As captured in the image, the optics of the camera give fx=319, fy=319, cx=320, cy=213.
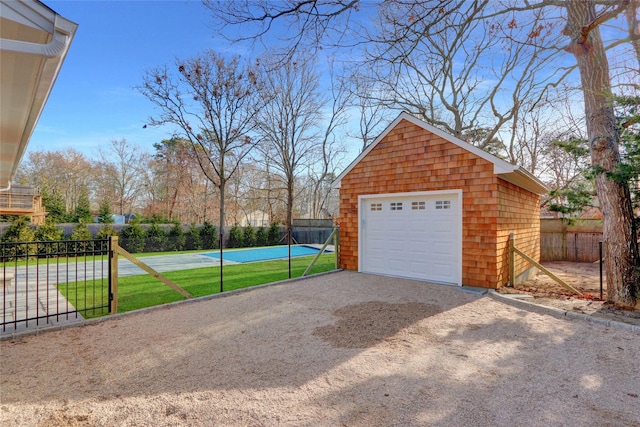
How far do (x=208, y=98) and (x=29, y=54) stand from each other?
1718 centimetres

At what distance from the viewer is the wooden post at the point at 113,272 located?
16.9 ft

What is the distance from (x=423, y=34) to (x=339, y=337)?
5.69 metres

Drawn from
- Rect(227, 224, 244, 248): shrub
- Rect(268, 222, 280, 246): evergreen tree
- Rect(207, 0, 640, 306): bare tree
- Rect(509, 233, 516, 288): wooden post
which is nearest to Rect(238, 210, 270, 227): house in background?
Rect(268, 222, 280, 246): evergreen tree

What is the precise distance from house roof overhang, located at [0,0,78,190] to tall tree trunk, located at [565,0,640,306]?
7.41 meters

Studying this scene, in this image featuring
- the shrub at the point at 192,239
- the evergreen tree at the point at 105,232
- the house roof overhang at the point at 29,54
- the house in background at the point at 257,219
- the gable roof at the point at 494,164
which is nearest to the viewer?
the house roof overhang at the point at 29,54

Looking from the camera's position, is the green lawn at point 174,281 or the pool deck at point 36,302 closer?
the pool deck at point 36,302

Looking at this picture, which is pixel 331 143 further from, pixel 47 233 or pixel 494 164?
pixel 494 164

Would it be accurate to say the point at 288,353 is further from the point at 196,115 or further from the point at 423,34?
the point at 196,115

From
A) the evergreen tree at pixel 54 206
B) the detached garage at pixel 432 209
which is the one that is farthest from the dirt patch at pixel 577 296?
the evergreen tree at pixel 54 206

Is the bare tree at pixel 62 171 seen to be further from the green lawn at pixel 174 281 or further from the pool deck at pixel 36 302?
the green lawn at pixel 174 281

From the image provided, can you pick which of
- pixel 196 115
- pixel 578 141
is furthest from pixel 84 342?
pixel 196 115

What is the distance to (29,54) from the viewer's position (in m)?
2.06

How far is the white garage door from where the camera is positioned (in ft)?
24.3

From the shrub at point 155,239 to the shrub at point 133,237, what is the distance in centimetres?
34
